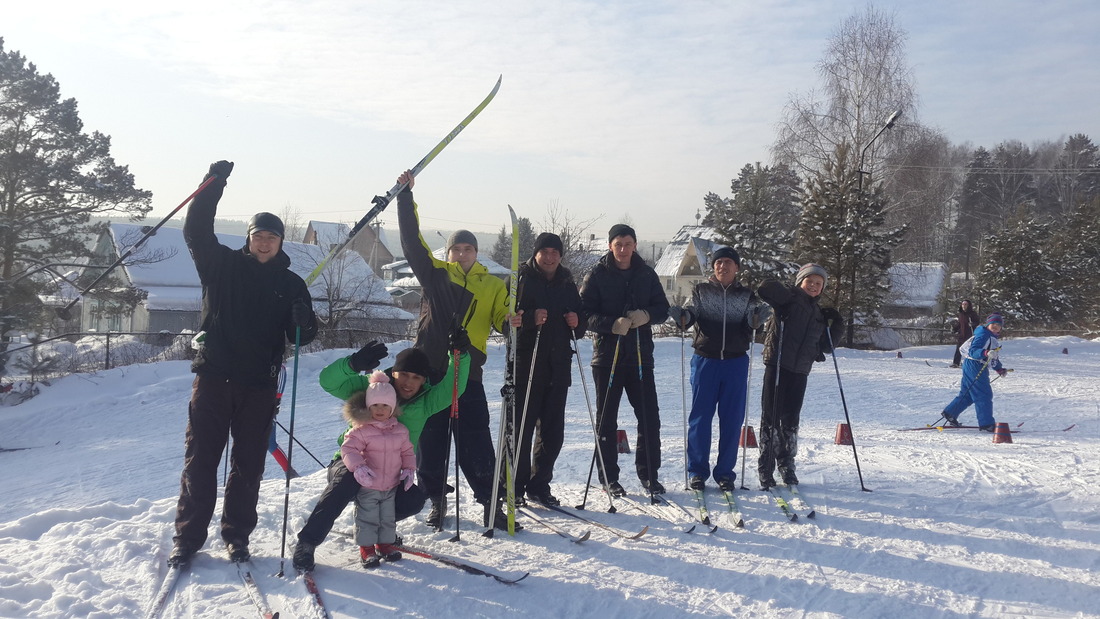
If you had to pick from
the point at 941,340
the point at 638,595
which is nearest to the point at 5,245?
the point at 638,595

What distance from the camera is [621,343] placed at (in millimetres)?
5203

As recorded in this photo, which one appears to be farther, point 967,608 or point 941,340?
point 941,340

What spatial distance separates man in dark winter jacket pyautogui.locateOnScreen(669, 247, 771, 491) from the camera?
17.4 ft

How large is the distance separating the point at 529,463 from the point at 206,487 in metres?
1.97

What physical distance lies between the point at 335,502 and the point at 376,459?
30 centimetres

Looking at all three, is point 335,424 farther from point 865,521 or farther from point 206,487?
point 865,521

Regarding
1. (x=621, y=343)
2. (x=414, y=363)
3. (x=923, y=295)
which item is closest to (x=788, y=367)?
(x=621, y=343)

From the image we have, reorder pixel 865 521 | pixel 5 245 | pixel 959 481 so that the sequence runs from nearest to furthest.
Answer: pixel 865 521 → pixel 959 481 → pixel 5 245

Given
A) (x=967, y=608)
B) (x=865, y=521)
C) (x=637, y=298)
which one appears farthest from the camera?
(x=637, y=298)

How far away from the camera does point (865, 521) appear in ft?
15.7

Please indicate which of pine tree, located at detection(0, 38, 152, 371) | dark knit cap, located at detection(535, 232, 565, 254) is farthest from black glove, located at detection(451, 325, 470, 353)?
pine tree, located at detection(0, 38, 152, 371)

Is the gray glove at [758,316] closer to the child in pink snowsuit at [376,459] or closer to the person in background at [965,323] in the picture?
the child in pink snowsuit at [376,459]

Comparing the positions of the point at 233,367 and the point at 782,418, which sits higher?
the point at 233,367

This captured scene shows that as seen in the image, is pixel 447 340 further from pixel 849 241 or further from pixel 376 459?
pixel 849 241
